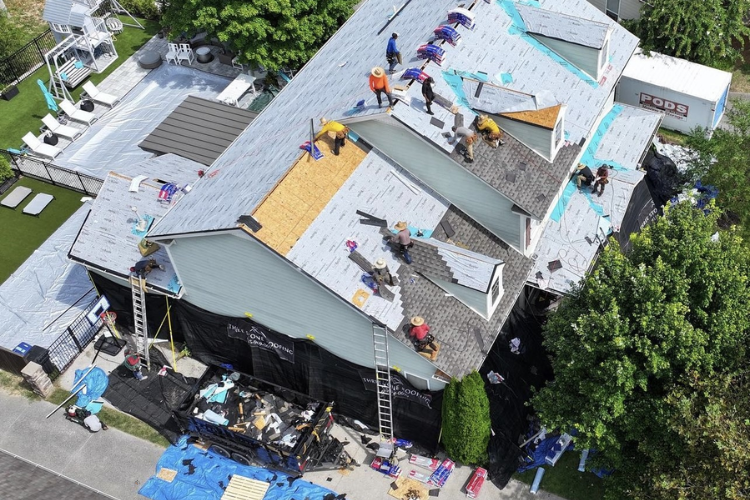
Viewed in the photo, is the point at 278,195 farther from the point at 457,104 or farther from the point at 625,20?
the point at 625,20

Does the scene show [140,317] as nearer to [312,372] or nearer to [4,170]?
[312,372]

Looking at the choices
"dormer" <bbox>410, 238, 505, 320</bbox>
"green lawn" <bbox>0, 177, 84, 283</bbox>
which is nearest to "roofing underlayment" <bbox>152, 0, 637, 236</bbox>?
"dormer" <bbox>410, 238, 505, 320</bbox>

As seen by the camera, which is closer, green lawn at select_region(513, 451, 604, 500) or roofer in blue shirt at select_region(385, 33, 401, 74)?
green lawn at select_region(513, 451, 604, 500)

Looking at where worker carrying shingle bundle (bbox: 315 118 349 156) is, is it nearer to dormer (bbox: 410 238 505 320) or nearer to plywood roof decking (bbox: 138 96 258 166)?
dormer (bbox: 410 238 505 320)

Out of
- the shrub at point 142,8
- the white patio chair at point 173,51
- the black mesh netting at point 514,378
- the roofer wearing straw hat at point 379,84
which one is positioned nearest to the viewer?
the roofer wearing straw hat at point 379,84

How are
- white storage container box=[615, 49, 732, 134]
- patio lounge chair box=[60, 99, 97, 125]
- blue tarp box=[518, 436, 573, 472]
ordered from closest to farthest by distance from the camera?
blue tarp box=[518, 436, 573, 472], white storage container box=[615, 49, 732, 134], patio lounge chair box=[60, 99, 97, 125]

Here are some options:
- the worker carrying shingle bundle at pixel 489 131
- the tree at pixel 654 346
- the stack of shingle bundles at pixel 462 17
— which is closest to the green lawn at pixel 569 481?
the tree at pixel 654 346

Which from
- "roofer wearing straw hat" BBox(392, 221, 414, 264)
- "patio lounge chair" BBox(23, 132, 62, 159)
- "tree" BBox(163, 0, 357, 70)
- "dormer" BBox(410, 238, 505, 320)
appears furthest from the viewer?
"patio lounge chair" BBox(23, 132, 62, 159)

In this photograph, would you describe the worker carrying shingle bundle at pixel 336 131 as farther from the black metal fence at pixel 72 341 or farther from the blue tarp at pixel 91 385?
the blue tarp at pixel 91 385
